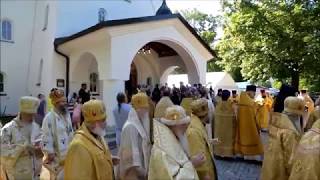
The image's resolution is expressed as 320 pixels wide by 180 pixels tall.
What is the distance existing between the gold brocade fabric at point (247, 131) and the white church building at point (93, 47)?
5.61 m

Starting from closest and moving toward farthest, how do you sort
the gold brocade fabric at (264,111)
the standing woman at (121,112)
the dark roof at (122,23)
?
A: the standing woman at (121,112) → the dark roof at (122,23) → the gold brocade fabric at (264,111)

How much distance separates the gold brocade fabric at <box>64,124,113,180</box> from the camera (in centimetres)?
403

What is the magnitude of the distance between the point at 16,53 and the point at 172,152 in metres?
22.8

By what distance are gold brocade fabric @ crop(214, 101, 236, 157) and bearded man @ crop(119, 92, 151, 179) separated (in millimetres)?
5828

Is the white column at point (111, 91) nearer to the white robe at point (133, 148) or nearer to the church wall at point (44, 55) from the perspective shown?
the church wall at point (44, 55)

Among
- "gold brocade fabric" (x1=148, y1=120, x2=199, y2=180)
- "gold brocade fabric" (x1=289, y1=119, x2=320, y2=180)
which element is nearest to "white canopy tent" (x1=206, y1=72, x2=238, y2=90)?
"gold brocade fabric" (x1=289, y1=119, x2=320, y2=180)

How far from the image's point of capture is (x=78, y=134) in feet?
13.9

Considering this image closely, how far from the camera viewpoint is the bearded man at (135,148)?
5281 millimetres

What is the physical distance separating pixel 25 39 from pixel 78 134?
2245cm

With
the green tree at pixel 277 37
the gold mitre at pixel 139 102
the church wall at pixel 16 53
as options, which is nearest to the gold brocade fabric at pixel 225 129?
the gold mitre at pixel 139 102

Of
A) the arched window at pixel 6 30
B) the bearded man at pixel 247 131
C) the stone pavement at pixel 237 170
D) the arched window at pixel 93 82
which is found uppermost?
the arched window at pixel 6 30

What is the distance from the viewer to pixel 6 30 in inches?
969

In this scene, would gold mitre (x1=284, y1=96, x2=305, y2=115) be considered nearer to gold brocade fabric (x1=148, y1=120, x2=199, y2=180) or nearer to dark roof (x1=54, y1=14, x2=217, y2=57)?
gold brocade fabric (x1=148, y1=120, x2=199, y2=180)

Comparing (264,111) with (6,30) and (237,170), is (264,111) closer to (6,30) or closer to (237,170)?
(237,170)
